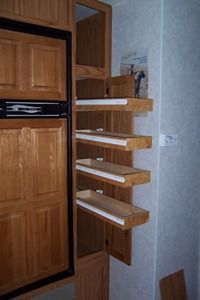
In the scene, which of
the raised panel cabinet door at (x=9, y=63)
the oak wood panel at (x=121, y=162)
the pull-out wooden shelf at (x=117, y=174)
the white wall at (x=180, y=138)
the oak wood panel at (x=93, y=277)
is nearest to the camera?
the raised panel cabinet door at (x=9, y=63)

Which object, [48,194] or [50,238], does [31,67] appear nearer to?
[48,194]

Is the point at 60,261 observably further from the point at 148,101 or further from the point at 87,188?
the point at 148,101

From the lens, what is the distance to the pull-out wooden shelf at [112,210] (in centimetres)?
169

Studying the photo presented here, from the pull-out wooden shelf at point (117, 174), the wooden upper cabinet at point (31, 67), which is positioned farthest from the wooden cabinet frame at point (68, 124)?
the pull-out wooden shelf at point (117, 174)

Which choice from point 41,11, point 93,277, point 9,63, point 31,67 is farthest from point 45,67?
point 93,277

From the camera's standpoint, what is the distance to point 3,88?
155cm

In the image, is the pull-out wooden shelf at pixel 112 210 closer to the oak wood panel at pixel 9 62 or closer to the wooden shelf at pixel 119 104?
the wooden shelf at pixel 119 104

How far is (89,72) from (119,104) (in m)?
0.46

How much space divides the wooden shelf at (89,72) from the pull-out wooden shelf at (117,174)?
2.10 ft

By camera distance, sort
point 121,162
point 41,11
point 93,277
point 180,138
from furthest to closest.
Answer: point 93,277 → point 121,162 → point 180,138 → point 41,11

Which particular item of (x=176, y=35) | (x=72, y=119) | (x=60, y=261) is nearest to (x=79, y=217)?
(x=60, y=261)

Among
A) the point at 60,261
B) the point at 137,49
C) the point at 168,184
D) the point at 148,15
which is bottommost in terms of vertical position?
the point at 60,261

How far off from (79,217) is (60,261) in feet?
2.00

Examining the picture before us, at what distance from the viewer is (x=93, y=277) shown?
2.15 m
